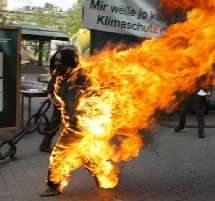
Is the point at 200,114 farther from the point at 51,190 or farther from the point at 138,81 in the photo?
the point at 51,190

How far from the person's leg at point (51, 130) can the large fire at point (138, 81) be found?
→ 236 centimetres

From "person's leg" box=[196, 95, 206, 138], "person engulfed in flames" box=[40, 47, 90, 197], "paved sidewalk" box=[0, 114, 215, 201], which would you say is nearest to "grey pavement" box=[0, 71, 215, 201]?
"paved sidewalk" box=[0, 114, 215, 201]

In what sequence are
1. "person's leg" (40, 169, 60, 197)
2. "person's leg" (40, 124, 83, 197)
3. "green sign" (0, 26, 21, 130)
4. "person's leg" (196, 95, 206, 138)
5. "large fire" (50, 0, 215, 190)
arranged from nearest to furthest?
"large fire" (50, 0, 215, 190) → "person's leg" (40, 124, 83, 197) → "person's leg" (40, 169, 60, 197) → "green sign" (0, 26, 21, 130) → "person's leg" (196, 95, 206, 138)

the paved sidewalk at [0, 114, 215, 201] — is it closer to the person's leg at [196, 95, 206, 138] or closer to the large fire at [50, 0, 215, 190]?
the large fire at [50, 0, 215, 190]

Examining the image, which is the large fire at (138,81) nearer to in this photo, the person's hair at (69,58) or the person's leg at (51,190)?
the person's leg at (51,190)

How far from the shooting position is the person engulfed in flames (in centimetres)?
523

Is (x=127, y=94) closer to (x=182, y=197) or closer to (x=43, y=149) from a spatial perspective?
(x=182, y=197)

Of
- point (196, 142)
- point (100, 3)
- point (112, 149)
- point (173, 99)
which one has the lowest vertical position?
point (196, 142)

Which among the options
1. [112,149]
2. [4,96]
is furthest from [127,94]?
[4,96]

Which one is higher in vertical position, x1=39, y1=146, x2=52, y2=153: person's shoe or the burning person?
the burning person

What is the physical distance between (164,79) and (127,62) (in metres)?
0.49

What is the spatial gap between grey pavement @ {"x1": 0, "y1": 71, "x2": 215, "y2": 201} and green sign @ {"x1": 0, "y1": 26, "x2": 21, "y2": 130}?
2.02 ft

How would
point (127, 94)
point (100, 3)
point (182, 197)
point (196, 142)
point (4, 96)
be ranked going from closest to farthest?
1. point (127, 94)
2. point (182, 197)
3. point (100, 3)
4. point (4, 96)
5. point (196, 142)

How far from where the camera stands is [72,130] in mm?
5230
